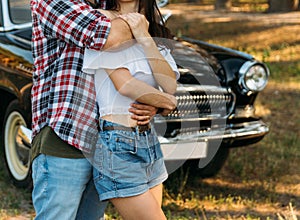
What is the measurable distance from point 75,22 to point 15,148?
2962mm

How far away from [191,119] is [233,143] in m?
0.50

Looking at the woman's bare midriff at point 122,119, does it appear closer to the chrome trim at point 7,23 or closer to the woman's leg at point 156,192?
the woman's leg at point 156,192

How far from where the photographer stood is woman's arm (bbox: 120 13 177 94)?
93.5 inches

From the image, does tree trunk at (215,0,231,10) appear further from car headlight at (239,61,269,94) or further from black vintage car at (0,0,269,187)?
car headlight at (239,61,269,94)

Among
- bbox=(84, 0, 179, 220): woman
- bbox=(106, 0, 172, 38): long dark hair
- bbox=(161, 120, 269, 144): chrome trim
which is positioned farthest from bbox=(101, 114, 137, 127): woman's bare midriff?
bbox=(161, 120, 269, 144): chrome trim

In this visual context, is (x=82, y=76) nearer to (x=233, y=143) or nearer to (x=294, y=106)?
(x=233, y=143)

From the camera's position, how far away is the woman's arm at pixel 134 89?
234 centimetres

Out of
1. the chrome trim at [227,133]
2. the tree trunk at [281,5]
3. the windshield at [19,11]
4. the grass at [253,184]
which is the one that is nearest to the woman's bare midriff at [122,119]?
the grass at [253,184]

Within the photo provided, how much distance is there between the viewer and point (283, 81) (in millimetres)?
9672

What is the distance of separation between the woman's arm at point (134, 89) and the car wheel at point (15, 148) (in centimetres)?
252

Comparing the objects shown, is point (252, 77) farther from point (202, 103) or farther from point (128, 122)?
point (128, 122)

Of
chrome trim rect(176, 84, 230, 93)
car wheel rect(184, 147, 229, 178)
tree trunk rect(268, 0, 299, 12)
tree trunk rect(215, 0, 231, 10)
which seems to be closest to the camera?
chrome trim rect(176, 84, 230, 93)

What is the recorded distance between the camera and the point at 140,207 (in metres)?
2.37

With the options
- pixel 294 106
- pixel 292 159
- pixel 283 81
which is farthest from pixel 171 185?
pixel 283 81
